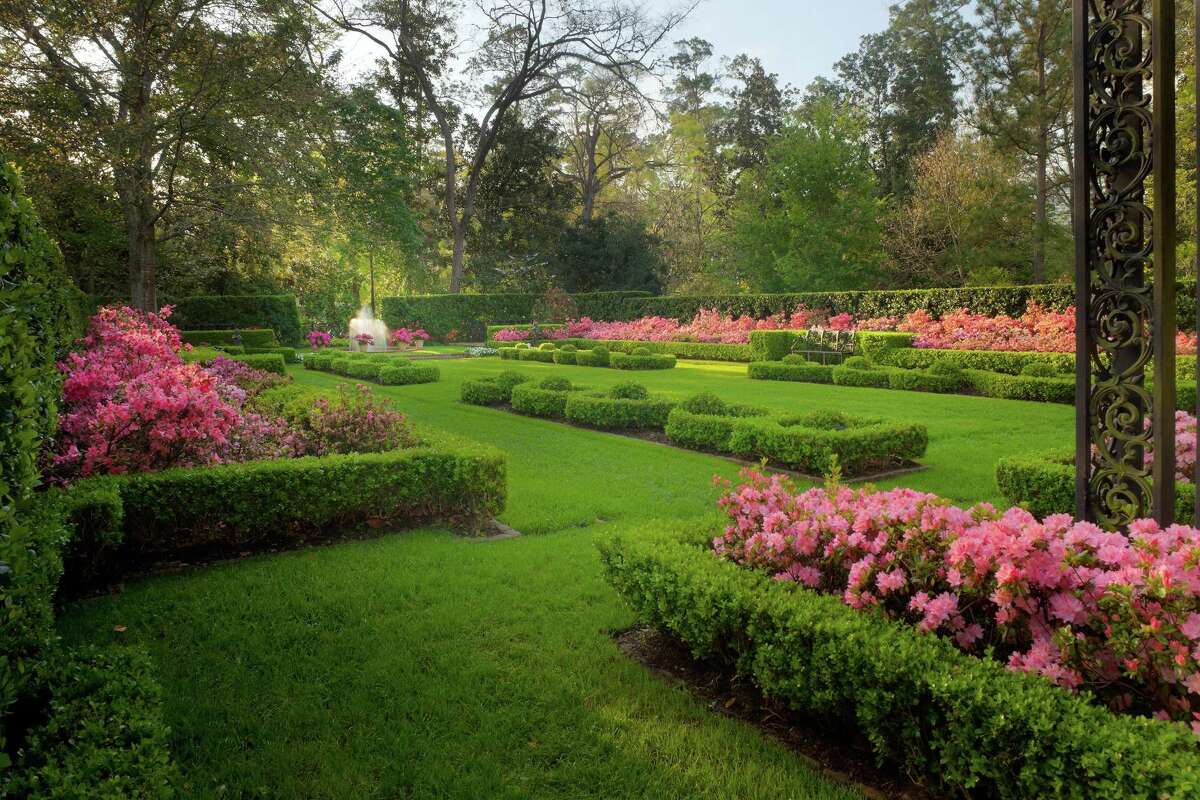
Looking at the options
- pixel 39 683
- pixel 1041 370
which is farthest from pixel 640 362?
pixel 39 683

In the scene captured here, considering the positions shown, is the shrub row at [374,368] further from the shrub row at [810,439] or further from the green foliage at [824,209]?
the green foliage at [824,209]

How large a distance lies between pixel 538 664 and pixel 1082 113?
347 cm

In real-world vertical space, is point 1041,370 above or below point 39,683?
above

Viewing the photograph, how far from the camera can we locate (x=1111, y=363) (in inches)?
127

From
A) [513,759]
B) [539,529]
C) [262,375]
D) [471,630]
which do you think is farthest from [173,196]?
[513,759]

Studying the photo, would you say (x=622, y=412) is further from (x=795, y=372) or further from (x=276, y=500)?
(x=795, y=372)

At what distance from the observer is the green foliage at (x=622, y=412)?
976 cm

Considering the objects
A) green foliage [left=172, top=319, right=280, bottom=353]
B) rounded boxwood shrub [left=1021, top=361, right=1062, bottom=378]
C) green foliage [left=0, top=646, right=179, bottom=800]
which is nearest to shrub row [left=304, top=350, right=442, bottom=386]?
green foliage [left=172, top=319, right=280, bottom=353]

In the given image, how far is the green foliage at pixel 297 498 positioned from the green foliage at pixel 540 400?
4770 mm

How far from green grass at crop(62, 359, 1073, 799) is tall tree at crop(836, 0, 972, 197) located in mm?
31023

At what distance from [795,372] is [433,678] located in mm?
14102

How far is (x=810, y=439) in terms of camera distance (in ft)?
23.6

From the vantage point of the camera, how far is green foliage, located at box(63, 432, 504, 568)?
15.4 feet

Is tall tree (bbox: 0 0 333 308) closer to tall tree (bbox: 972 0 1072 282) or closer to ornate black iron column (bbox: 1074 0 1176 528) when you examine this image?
ornate black iron column (bbox: 1074 0 1176 528)
